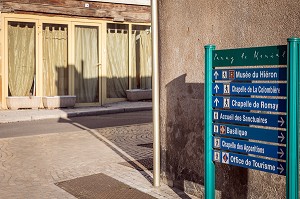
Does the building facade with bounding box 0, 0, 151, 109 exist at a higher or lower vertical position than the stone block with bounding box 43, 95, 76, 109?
higher

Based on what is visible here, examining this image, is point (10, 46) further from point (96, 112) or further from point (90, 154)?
point (90, 154)

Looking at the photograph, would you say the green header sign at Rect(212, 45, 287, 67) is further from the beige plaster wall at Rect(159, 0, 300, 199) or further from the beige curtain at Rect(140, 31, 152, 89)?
the beige curtain at Rect(140, 31, 152, 89)

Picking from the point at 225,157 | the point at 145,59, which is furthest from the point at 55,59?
the point at 225,157

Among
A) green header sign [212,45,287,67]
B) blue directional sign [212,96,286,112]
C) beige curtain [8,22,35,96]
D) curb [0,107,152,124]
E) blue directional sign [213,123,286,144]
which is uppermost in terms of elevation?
beige curtain [8,22,35,96]

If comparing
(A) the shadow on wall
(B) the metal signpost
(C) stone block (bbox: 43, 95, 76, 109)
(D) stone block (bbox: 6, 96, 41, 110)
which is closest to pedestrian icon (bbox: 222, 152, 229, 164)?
(B) the metal signpost

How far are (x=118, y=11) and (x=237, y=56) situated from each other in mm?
14079

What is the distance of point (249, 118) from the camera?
3828 millimetres

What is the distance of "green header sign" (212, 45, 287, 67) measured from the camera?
11.5 ft

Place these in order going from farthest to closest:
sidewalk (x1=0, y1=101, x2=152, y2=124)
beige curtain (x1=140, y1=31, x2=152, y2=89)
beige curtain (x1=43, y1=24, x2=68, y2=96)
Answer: beige curtain (x1=140, y1=31, x2=152, y2=89)
beige curtain (x1=43, y1=24, x2=68, y2=96)
sidewalk (x1=0, y1=101, x2=152, y2=124)

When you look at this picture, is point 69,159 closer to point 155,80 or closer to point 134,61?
point 155,80

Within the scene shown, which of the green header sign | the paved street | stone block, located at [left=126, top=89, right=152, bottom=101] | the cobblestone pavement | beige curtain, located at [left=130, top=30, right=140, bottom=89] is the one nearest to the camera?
the green header sign

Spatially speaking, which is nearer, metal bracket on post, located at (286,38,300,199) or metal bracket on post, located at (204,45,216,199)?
metal bracket on post, located at (286,38,300,199)

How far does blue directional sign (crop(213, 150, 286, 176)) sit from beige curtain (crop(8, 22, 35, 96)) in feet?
41.7

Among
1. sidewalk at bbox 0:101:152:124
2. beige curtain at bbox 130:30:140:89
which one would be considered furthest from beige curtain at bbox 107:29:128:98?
sidewalk at bbox 0:101:152:124
